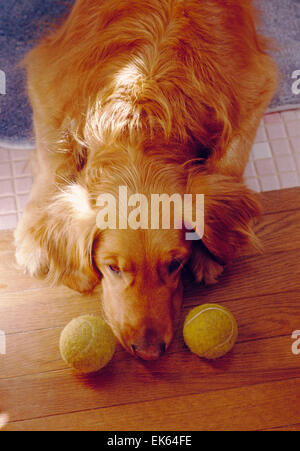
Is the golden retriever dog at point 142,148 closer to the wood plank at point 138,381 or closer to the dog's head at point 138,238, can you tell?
Answer: the dog's head at point 138,238

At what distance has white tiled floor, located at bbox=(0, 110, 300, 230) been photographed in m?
2.15

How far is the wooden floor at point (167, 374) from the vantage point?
1743mm

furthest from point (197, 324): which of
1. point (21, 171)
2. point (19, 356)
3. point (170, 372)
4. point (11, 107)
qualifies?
point (11, 107)

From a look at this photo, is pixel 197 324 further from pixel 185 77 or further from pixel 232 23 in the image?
pixel 232 23

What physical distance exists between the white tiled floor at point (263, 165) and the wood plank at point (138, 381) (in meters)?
0.73

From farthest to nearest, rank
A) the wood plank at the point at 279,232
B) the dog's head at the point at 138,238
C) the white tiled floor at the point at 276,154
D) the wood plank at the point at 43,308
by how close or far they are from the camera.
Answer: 1. the white tiled floor at the point at 276,154
2. the wood plank at the point at 279,232
3. the wood plank at the point at 43,308
4. the dog's head at the point at 138,238

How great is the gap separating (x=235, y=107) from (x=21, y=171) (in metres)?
1.04

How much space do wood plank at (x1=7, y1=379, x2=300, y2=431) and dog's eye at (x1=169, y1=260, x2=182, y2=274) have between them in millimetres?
516

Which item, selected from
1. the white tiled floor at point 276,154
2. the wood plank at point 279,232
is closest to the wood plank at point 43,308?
the wood plank at point 279,232

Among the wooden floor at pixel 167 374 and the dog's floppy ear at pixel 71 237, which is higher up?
the dog's floppy ear at pixel 71 237

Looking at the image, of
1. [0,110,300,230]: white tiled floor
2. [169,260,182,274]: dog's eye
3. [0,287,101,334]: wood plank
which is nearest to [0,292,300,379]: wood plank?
[0,287,101,334]: wood plank

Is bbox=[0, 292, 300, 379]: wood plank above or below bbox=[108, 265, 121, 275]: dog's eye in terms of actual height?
below

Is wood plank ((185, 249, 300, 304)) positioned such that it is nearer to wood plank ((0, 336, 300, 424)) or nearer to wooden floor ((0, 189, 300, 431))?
wooden floor ((0, 189, 300, 431))

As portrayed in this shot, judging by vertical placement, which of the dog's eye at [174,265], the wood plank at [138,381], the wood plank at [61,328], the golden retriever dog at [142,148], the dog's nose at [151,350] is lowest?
the wood plank at [138,381]
